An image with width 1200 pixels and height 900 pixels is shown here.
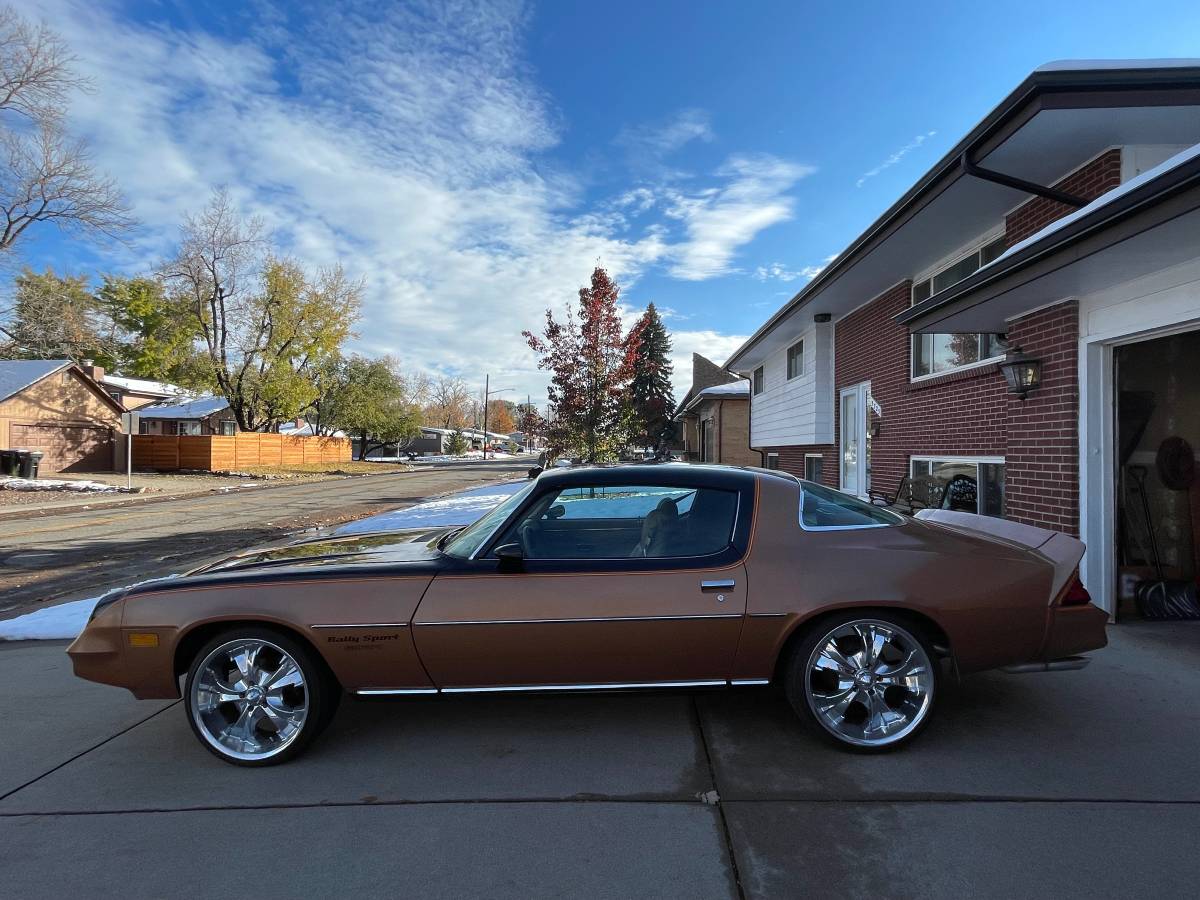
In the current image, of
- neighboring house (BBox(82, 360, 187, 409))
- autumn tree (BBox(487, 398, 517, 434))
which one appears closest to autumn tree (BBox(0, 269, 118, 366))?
neighboring house (BBox(82, 360, 187, 409))

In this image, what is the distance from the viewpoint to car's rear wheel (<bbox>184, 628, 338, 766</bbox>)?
328 centimetres

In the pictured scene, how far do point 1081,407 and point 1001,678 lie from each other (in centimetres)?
241

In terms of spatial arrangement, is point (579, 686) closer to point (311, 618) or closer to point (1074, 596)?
point (311, 618)

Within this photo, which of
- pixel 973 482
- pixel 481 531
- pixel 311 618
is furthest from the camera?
pixel 973 482

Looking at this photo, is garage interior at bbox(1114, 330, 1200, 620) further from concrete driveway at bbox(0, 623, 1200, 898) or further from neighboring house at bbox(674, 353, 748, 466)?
neighboring house at bbox(674, 353, 748, 466)

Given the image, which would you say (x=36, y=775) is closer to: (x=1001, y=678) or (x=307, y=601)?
(x=307, y=601)

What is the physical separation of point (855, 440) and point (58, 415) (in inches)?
1216

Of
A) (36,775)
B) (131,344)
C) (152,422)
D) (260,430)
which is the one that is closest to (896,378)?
(36,775)

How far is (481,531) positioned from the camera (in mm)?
3668

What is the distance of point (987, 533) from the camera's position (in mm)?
3873

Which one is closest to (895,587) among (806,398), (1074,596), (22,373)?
(1074,596)

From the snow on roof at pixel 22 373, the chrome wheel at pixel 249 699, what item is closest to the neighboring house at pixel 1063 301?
the chrome wheel at pixel 249 699

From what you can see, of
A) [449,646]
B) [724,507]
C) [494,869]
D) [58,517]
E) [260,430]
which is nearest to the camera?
[494,869]

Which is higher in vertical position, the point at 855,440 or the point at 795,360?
the point at 795,360
